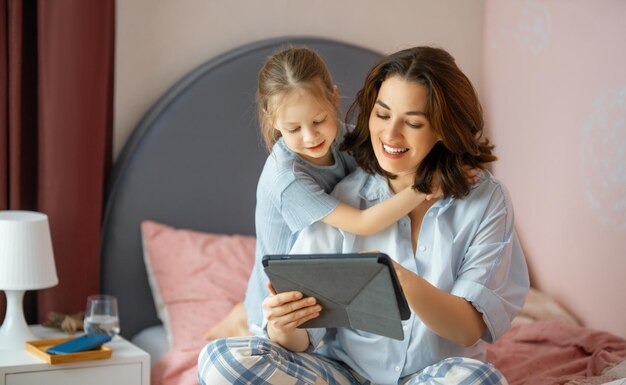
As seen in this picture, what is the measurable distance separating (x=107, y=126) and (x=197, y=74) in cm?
35

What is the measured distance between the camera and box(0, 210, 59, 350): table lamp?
256 cm

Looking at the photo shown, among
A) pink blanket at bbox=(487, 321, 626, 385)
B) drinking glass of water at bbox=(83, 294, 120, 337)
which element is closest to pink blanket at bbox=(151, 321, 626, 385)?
pink blanket at bbox=(487, 321, 626, 385)

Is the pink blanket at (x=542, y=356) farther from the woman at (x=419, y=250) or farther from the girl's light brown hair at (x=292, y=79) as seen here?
the girl's light brown hair at (x=292, y=79)

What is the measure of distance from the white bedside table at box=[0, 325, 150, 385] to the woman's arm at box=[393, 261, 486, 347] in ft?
3.26

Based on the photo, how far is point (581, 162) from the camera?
3043 mm

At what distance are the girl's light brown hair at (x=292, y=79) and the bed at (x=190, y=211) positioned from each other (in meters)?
0.91

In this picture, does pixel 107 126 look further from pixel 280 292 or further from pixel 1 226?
pixel 280 292

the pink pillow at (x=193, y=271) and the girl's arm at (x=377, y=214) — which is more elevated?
the girl's arm at (x=377, y=214)

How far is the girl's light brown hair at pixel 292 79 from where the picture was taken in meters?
2.11

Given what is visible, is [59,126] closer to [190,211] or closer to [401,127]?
[190,211]

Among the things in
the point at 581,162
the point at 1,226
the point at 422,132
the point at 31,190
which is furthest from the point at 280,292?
the point at 581,162

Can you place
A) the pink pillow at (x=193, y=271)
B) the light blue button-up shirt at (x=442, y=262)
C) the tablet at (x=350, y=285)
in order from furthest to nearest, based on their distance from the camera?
1. the pink pillow at (x=193, y=271)
2. the light blue button-up shirt at (x=442, y=262)
3. the tablet at (x=350, y=285)

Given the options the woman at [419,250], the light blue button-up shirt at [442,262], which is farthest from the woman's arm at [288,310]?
the light blue button-up shirt at [442,262]

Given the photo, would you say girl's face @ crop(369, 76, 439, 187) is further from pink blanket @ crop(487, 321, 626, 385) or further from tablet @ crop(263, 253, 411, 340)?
pink blanket @ crop(487, 321, 626, 385)
